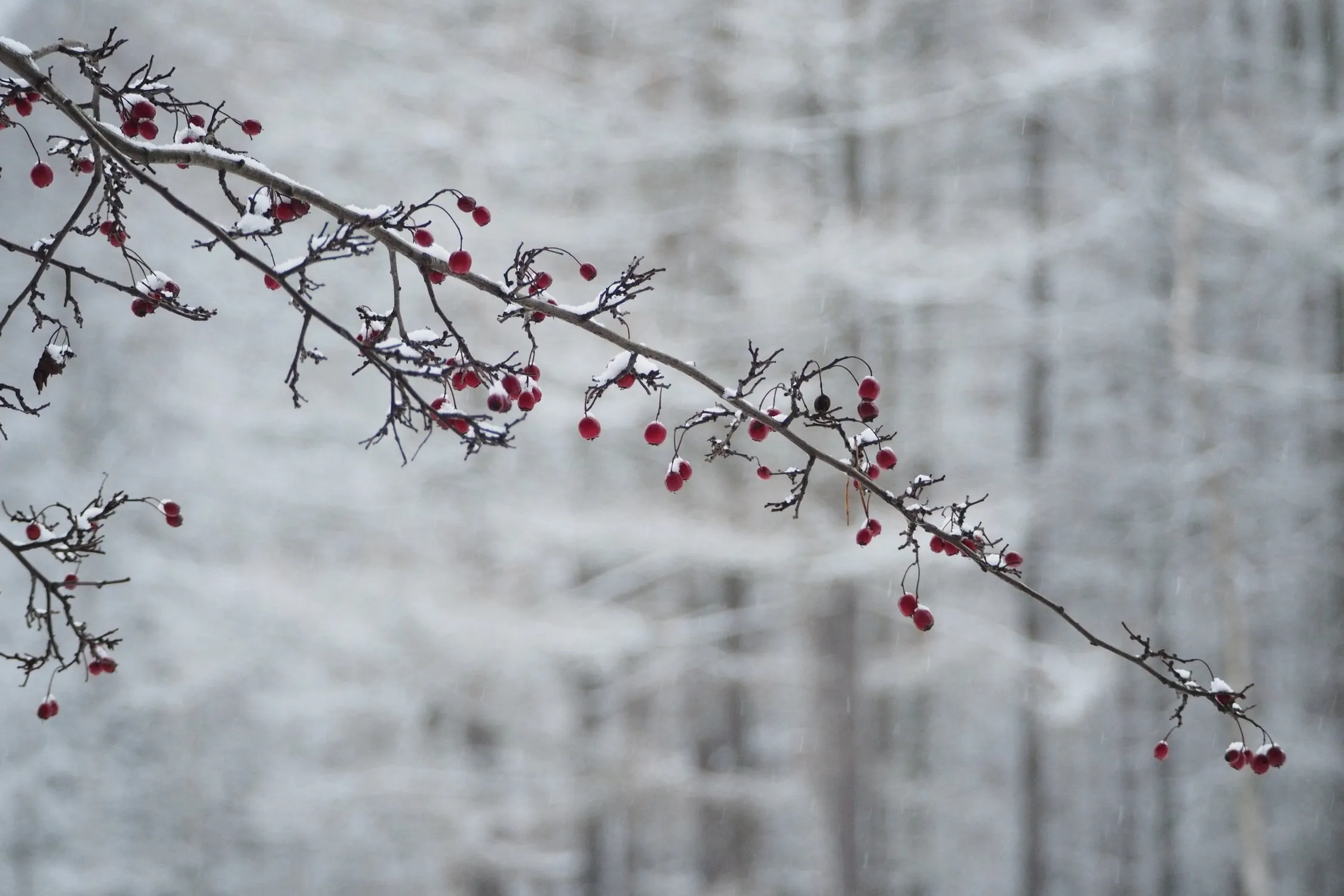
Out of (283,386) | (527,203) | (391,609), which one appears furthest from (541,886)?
(527,203)

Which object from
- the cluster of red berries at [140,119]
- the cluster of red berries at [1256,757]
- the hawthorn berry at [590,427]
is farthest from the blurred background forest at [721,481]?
the cluster of red berries at [140,119]

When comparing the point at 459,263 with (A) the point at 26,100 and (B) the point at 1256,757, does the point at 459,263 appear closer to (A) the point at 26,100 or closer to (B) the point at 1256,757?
(A) the point at 26,100

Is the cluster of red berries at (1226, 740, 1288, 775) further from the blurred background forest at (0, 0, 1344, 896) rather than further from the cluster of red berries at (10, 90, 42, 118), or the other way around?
the blurred background forest at (0, 0, 1344, 896)

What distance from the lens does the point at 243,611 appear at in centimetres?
636

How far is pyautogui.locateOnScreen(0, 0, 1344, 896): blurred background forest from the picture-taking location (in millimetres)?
6117

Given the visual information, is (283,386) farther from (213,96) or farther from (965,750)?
(965,750)

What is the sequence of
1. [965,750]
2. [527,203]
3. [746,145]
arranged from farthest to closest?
[965,750] < [527,203] < [746,145]

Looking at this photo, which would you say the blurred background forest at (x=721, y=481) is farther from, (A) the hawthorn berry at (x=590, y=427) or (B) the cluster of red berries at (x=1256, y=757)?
(A) the hawthorn berry at (x=590, y=427)

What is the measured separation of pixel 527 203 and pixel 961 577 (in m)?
4.07

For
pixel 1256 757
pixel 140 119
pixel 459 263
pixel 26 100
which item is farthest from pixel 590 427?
pixel 1256 757

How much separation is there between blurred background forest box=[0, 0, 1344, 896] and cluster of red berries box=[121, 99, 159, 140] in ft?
15.2

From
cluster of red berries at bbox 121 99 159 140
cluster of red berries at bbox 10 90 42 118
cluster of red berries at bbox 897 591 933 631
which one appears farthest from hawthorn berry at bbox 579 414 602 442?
cluster of red berries at bbox 10 90 42 118

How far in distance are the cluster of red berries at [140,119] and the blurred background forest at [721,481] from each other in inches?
183

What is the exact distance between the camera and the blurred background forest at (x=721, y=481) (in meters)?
6.12
